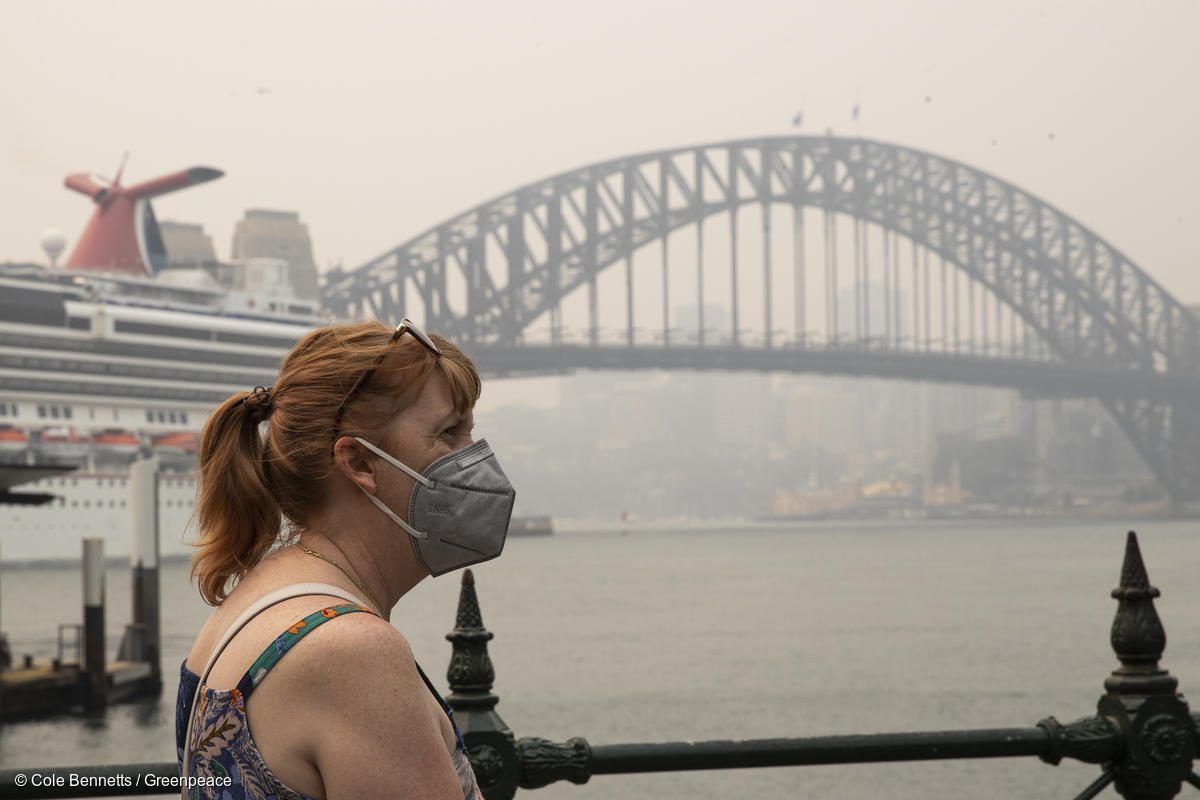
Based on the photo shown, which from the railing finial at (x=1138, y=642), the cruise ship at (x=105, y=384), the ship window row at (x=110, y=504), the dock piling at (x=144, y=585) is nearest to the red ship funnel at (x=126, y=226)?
the cruise ship at (x=105, y=384)

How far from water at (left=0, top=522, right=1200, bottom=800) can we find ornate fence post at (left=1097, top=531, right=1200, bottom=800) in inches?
570

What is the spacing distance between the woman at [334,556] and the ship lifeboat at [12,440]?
54032 millimetres

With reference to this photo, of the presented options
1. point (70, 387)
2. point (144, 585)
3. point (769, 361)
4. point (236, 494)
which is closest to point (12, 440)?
point (70, 387)

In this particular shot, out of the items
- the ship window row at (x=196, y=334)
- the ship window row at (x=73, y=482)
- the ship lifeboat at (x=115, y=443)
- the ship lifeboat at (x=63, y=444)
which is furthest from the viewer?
the ship window row at (x=196, y=334)

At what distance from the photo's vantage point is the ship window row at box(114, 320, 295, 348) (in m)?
53.9

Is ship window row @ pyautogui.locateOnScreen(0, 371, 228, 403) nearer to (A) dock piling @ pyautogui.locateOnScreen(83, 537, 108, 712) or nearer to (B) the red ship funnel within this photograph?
(B) the red ship funnel

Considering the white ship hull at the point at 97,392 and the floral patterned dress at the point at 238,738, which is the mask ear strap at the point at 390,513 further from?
the white ship hull at the point at 97,392

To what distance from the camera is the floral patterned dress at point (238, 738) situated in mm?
1331

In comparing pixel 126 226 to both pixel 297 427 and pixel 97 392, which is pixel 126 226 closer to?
pixel 97 392

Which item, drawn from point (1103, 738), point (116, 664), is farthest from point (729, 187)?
point (1103, 738)

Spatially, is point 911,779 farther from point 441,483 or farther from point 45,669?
point 441,483

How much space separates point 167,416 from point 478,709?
53.6 meters

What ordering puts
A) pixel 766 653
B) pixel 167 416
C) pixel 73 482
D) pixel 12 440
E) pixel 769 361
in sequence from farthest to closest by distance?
pixel 769 361
pixel 167 416
pixel 12 440
pixel 73 482
pixel 766 653

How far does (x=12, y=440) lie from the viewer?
53.0 meters
